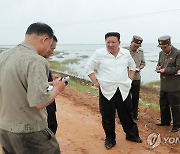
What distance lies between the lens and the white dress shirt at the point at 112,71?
4.68 m

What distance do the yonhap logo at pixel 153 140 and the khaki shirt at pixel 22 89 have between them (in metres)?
2.86

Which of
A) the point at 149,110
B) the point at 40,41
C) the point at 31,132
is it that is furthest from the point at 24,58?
the point at 149,110

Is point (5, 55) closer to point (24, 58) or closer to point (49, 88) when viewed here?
point (24, 58)

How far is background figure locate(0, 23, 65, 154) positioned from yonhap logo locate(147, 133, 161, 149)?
2688 millimetres

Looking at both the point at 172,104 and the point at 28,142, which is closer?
the point at 28,142

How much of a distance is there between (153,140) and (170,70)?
1.39m

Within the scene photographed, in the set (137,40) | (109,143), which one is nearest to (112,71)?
(109,143)

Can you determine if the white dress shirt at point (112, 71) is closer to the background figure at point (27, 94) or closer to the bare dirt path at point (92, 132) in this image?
the bare dirt path at point (92, 132)

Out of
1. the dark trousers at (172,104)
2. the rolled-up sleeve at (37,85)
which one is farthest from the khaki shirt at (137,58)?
the rolled-up sleeve at (37,85)

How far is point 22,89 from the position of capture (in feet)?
8.30

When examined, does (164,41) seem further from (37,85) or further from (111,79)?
(37,85)

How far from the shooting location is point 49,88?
2.66m

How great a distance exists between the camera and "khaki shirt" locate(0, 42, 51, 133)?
8.05 ft

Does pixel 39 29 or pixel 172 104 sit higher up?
pixel 39 29
